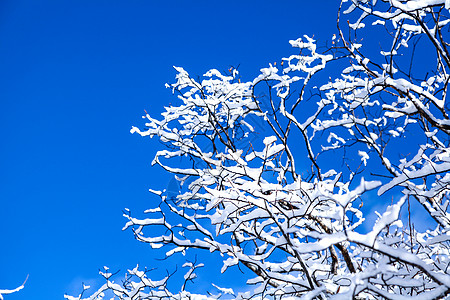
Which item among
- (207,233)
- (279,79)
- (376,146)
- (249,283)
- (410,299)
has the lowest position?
(410,299)

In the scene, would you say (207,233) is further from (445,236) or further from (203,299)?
(445,236)

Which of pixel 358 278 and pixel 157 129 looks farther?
pixel 157 129

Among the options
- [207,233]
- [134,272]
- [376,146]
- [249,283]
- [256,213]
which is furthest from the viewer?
[376,146]

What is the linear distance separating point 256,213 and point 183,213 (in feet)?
5.13

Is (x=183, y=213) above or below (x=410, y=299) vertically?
above

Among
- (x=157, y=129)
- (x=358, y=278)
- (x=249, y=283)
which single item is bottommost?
(x=358, y=278)

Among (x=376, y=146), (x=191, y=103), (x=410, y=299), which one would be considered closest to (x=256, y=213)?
(x=410, y=299)

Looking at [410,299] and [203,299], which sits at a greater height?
[203,299]

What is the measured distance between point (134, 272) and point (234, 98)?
2.49 meters

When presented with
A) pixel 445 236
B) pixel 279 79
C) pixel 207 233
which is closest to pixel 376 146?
pixel 279 79

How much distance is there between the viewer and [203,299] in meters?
3.60

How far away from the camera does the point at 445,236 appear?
8.64 ft

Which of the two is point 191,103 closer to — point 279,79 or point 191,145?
point 191,145

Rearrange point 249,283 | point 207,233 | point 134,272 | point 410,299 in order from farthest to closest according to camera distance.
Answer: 1. point 134,272
2. point 207,233
3. point 249,283
4. point 410,299
